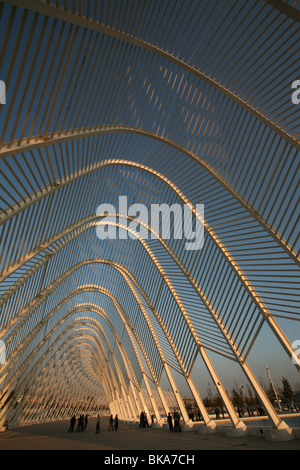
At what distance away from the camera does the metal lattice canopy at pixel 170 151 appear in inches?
278

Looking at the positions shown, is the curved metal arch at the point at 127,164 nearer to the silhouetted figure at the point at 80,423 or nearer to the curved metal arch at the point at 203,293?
the curved metal arch at the point at 203,293

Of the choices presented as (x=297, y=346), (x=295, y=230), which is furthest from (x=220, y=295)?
(x=295, y=230)

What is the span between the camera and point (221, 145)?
12.8m

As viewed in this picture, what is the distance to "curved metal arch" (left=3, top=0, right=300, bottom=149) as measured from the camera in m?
5.37

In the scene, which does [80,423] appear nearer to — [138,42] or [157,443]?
[157,443]

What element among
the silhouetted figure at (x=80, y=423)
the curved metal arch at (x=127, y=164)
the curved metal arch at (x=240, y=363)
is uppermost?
the curved metal arch at (x=127, y=164)

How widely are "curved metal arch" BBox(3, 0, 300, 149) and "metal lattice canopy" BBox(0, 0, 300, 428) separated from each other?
0.04 meters

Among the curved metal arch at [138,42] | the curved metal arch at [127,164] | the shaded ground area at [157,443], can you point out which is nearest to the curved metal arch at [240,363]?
the shaded ground area at [157,443]

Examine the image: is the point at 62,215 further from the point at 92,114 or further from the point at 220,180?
the point at 220,180

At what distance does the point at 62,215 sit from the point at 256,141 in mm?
9272

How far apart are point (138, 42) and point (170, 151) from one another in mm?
6632

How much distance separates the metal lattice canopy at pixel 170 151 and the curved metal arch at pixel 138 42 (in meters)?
0.04

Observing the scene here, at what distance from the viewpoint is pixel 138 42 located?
29.6 ft

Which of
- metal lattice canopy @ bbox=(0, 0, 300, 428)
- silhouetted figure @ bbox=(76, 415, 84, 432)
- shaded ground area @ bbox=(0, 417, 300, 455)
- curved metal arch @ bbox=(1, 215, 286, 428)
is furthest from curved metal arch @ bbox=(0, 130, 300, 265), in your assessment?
silhouetted figure @ bbox=(76, 415, 84, 432)
